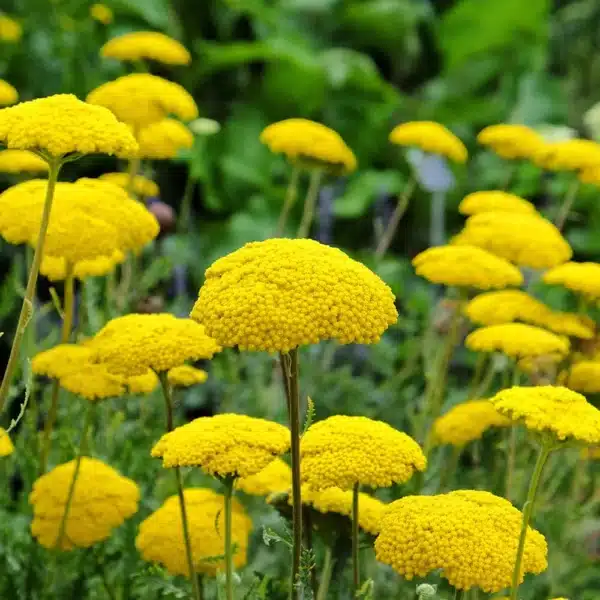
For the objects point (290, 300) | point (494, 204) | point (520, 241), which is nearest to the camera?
point (290, 300)

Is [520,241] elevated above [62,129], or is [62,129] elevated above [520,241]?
[62,129]

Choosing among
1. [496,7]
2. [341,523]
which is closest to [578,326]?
[341,523]

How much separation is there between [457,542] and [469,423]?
44cm

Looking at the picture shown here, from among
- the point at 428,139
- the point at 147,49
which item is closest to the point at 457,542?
the point at 428,139

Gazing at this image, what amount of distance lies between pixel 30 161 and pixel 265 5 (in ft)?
8.76

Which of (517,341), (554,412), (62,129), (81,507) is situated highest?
(62,129)

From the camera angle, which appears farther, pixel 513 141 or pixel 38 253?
pixel 513 141

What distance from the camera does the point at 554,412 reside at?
0.81 meters

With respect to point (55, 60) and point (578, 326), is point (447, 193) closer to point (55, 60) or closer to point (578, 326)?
point (55, 60)

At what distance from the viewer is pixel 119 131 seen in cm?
92

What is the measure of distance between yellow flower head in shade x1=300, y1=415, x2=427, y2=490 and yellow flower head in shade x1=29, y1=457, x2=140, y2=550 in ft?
0.91

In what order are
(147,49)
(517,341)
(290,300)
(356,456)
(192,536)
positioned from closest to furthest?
1. (290,300)
2. (356,456)
3. (192,536)
4. (517,341)
5. (147,49)

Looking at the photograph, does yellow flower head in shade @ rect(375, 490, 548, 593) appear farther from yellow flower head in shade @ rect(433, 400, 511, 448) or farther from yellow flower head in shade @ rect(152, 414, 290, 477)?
yellow flower head in shade @ rect(433, 400, 511, 448)

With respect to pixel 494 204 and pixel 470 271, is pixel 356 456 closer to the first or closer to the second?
pixel 470 271
